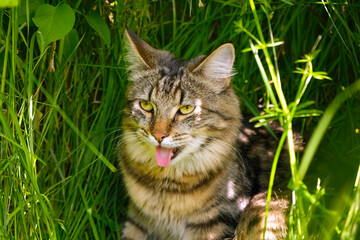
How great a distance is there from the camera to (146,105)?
271 centimetres

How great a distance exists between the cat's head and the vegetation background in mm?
219

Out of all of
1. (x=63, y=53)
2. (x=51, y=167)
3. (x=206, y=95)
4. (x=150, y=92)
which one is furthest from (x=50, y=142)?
(x=206, y=95)

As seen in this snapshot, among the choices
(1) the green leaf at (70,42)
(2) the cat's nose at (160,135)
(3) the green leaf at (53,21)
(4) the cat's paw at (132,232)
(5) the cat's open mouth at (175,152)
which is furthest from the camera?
(4) the cat's paw at (132,232)

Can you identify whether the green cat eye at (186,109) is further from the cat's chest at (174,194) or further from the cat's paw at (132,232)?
the cat's paw at (132,232)

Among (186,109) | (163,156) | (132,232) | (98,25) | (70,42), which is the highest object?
(98,25)

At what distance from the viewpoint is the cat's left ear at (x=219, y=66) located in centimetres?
259

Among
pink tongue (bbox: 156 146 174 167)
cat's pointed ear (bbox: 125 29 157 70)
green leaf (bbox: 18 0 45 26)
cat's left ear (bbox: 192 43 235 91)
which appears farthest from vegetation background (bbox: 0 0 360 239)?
pink tongue (bbox: 156 146 174 167)

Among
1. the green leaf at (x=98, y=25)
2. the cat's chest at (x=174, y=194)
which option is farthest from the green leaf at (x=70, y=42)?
the cat's chest at (x=174, y=194)

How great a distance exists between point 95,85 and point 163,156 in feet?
3.28

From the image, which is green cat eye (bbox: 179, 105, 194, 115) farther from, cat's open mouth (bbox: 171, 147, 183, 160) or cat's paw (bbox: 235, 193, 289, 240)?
cat's paw (bbox: 235, 193, 289, 240)

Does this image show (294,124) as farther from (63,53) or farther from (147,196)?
(63,53)

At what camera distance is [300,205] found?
6.53 feet

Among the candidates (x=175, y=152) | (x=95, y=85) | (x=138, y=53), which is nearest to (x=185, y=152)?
(x=175, y=152)

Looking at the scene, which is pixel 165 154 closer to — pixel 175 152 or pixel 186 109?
pixel 175 152
